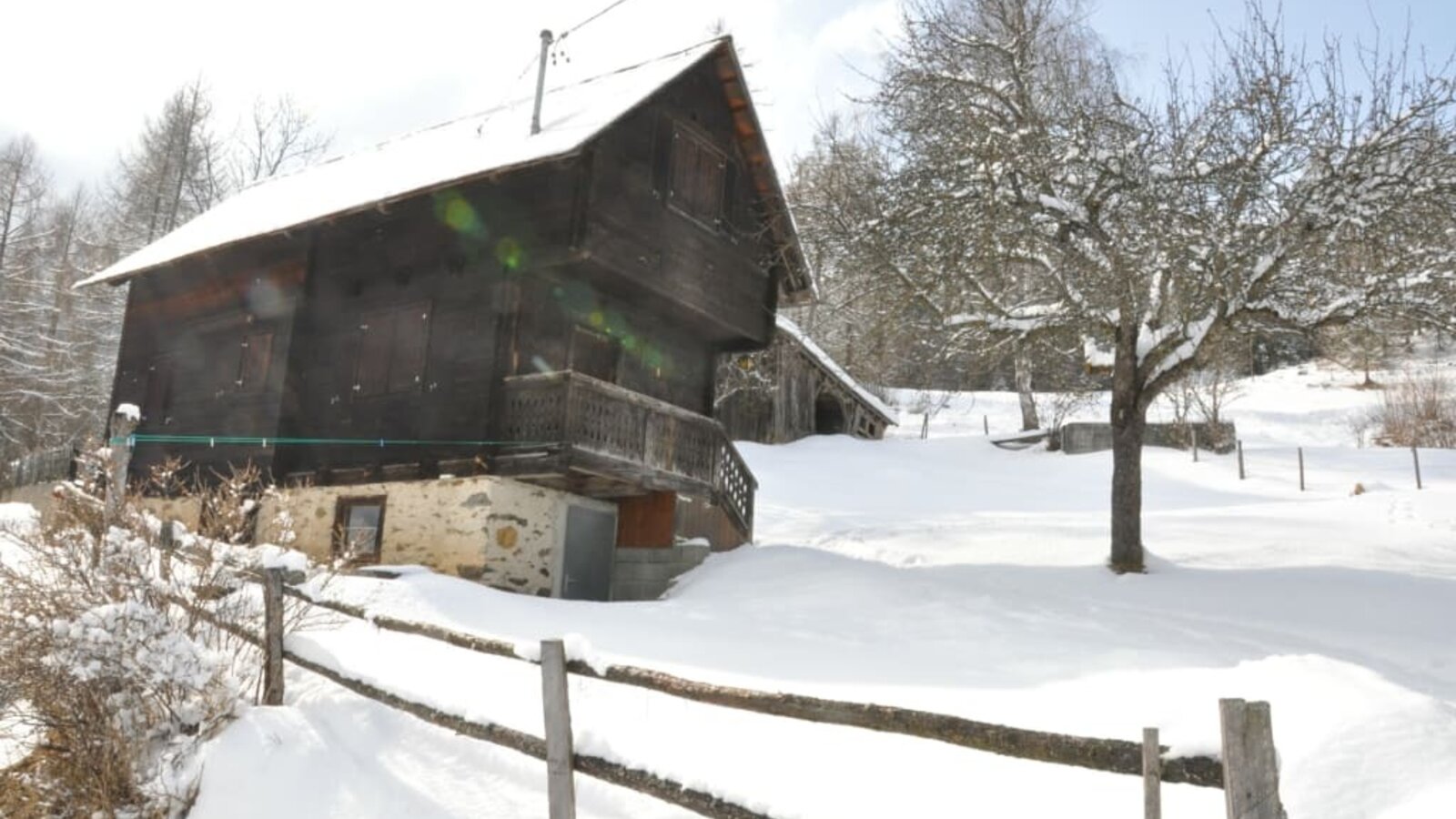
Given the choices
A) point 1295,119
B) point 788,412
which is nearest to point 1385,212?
point 1295,119

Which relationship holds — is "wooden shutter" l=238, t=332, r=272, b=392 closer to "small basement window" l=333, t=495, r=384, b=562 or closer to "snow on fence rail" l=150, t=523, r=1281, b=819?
"small basement window" l=333, t=495, r=384, b=562

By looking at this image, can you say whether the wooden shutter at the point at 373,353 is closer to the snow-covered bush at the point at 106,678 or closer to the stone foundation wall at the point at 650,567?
the stone foundation wall at the point at 650,567

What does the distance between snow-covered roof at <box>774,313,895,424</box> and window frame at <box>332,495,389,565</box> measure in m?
16.3

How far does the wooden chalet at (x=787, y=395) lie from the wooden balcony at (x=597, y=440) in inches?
646

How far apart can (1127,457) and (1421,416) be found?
92.8ft

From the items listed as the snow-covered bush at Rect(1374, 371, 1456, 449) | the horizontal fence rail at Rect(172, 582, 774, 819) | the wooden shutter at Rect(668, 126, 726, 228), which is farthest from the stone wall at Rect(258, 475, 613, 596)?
the snow-covered bush at Rect(1374, 371, 1456, 449)

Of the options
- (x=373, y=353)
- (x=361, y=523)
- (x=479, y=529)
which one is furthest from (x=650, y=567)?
(x=373, y=353)

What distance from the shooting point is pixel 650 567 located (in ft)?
49.1

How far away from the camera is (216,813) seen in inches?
242

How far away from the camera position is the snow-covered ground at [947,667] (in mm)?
5328

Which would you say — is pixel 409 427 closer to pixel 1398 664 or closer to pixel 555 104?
pixel 555 104

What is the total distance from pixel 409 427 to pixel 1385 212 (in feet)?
43.7

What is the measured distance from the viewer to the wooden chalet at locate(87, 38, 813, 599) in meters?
13.9

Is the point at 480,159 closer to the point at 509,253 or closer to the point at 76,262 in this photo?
the point at 509,253
